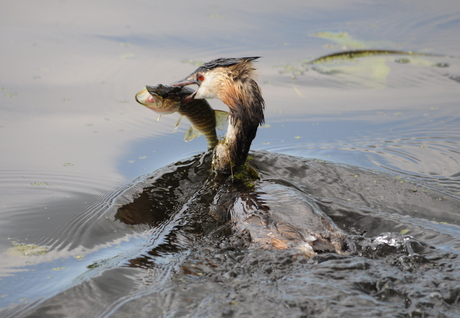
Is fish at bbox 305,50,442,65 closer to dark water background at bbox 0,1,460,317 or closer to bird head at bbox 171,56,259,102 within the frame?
dark water background at bbox 0,1,460,317

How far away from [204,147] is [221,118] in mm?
1010

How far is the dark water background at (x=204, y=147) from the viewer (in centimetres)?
385

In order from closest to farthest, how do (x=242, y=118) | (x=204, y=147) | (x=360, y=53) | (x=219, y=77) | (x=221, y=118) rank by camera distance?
(x=242, y=118)
(x=219, y=77)
(x=221, y=118)
(x=204, y=147)
(x=360, y=53)

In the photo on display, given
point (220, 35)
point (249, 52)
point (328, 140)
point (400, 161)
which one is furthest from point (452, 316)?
point (220, 35)

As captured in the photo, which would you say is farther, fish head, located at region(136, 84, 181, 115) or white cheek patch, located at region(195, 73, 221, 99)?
white cheek patch, located at region(195, 73, 221, 99)

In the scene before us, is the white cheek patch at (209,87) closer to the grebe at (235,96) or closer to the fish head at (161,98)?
the grebe at (235,96)

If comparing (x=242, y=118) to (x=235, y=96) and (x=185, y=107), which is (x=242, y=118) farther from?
(x=185, y=107)

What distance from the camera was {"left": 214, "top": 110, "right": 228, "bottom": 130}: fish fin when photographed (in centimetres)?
642

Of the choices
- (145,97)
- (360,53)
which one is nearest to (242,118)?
(145,97)

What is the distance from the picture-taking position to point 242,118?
5.85 metres

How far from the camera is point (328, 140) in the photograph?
748 cm

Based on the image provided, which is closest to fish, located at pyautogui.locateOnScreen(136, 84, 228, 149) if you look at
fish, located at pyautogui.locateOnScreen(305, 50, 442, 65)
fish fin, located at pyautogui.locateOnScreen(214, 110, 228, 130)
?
fish fin, located at pyautogui.locateOnScreen(214, 110, 228, 130)

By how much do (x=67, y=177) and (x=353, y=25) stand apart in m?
6.99

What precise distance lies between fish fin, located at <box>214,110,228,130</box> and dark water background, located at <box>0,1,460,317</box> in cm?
55
